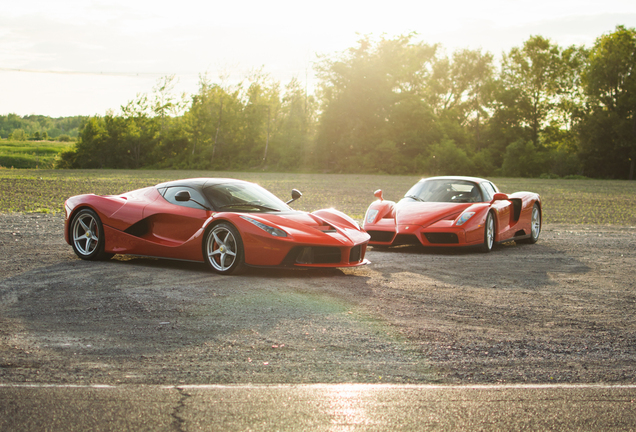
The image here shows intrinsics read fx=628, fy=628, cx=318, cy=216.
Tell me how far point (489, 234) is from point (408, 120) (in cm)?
5562

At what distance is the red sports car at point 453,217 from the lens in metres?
10.5

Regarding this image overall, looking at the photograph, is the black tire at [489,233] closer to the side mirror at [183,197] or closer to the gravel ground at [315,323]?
the gravel ground at [315,323]

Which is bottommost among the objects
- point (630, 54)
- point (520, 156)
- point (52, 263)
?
point (52, 263)

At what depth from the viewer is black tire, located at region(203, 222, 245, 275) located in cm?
755

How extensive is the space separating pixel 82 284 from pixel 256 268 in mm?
2238

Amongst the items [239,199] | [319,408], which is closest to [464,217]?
[239,199]

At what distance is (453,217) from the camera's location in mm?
10688

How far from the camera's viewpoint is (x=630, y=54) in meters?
58.0

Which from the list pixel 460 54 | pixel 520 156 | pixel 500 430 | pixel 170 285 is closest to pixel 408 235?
pixel 170 285

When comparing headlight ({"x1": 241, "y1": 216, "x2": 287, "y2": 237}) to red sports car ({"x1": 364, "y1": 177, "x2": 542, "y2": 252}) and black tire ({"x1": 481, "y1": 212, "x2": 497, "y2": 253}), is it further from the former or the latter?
black tire ({"x1": 481, "y1": 212, "x2": 497, "y2": 253})

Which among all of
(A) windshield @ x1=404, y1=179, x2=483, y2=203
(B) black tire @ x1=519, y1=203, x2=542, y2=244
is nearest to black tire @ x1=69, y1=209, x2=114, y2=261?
(A) windshield @ x1=404, y1=179, x2=483, y2=203

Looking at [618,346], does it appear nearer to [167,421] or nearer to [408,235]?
[167,421]

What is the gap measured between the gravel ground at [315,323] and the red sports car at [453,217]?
1.44 m

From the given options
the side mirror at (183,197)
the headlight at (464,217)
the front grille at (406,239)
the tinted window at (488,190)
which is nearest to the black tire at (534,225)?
the tinted window at (488,190)
